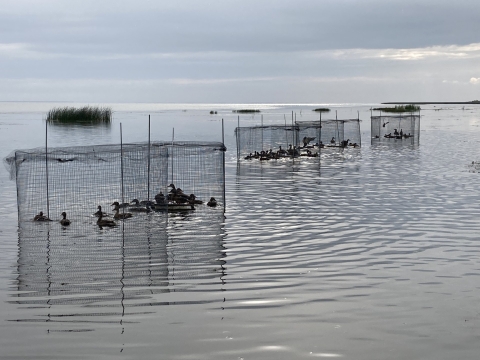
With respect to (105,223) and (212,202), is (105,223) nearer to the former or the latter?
(105,223)

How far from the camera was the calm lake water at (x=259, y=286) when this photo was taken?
683 cm

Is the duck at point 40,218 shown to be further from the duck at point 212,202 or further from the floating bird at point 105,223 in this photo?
the duck at point 212,202

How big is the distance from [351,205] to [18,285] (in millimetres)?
9084

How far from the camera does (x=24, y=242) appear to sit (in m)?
12.0

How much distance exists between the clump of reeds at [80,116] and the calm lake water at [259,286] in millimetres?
48351

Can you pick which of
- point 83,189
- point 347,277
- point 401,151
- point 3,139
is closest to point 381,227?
point 347,277

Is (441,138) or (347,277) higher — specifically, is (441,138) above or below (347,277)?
above

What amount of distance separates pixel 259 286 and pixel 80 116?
58.5 m

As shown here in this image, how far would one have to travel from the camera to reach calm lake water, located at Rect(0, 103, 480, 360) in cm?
683

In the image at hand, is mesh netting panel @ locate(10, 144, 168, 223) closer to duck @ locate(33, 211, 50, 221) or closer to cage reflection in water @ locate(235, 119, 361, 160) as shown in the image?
duck @ locate(33, 211, 50, 221)

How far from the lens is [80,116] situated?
212 feet

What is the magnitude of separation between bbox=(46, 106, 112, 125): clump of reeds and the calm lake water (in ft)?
159

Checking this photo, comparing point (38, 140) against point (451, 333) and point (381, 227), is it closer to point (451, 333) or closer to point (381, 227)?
point (381, 227)

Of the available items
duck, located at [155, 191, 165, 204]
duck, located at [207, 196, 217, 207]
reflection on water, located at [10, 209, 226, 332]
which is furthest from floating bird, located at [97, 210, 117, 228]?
duck, located at [207, 196, 217, 207]
